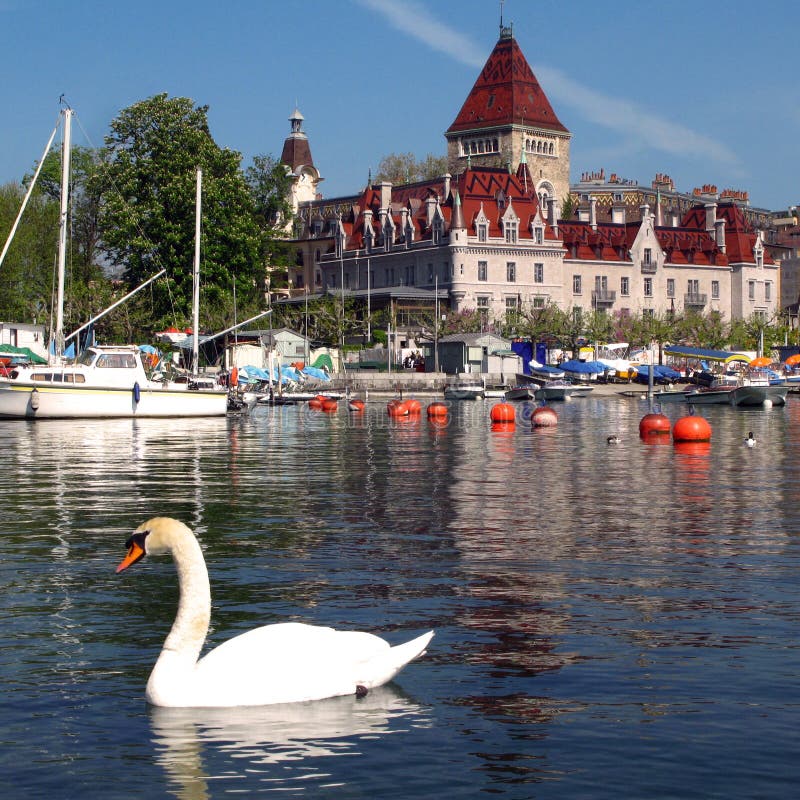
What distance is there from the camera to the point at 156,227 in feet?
337

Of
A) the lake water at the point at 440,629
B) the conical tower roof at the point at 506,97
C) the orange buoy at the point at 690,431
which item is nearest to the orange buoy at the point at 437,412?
the orange buoy at the point at 690,431

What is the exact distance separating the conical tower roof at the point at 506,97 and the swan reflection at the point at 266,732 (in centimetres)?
17307

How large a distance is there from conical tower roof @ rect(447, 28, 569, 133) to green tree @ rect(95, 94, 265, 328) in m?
79.0

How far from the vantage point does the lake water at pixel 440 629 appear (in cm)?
1025

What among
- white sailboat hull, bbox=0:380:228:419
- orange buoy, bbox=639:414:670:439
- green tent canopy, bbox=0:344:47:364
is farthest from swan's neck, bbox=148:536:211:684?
green tent canopy, bbox=0:344:47:364

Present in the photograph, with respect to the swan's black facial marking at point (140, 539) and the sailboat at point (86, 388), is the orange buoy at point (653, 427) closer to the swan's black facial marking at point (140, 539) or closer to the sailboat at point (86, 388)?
the sailboat at point (86, 388)

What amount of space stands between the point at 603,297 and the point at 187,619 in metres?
147

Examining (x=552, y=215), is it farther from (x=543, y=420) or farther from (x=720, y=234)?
(x=543, y=420)

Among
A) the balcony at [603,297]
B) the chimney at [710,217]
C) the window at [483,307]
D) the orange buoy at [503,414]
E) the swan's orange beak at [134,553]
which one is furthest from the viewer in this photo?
the chimney at [710,217]

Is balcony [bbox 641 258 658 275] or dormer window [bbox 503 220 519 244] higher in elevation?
dormer window [bbox 503 220 519 244]

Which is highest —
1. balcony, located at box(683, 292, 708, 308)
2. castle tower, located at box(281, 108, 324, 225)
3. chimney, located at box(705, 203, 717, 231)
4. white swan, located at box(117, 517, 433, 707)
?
castle tower, located at box(281, 108, 324, 225)

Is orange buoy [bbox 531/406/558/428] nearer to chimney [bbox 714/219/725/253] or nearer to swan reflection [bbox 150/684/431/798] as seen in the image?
swan reflection [bbox 150/684/431/798]

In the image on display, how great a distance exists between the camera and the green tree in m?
102

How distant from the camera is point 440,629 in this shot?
14703 mm
